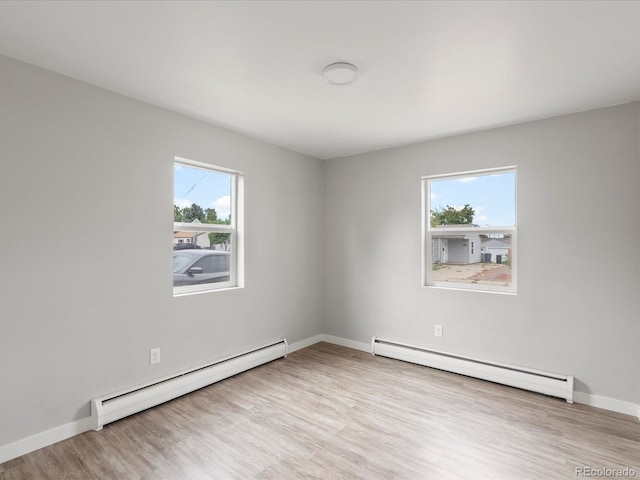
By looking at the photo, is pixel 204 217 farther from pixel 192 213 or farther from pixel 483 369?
pixel 483 369

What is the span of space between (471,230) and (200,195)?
2.82m

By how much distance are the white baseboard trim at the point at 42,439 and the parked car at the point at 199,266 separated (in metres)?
1.19

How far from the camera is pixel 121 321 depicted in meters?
2.58

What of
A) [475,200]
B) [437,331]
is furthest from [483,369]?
[475,200]

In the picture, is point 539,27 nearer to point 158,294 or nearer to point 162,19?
point 162,19

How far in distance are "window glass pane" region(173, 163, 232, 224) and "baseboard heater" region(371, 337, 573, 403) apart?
2356 millimetres

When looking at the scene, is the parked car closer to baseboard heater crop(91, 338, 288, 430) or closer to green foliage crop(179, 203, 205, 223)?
green foliage crop(179, 203, 205, 223)

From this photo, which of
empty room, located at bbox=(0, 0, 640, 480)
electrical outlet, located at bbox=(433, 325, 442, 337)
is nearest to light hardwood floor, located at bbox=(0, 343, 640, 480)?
empty room, located at bbox=(0, 0, 640, 480)

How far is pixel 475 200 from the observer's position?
353 centimetres

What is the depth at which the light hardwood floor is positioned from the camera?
1994 mm

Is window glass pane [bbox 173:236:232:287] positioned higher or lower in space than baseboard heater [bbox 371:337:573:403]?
higher

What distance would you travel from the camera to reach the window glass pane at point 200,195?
3.09 metres

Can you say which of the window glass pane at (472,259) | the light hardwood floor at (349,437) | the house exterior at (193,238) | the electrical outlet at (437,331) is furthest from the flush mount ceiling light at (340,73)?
the electrical outlet at (437,331)
